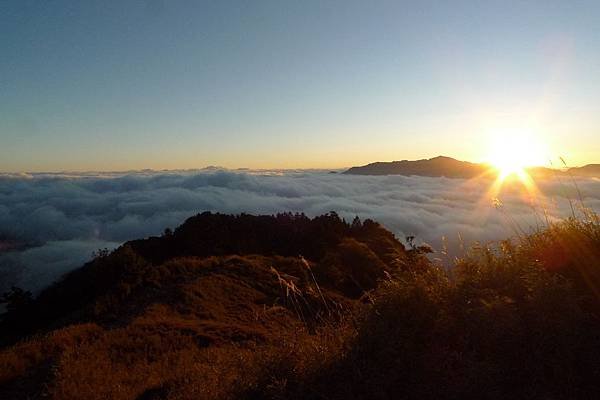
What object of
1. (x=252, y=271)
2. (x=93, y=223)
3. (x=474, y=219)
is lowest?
(x=93, y=223)

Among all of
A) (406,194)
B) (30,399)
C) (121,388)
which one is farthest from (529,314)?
(406,194)

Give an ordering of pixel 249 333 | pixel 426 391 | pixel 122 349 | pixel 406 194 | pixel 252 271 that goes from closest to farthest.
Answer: pixel 426 391, pixel 122 349, pixel 249 333, pixel 252 271, pixel 406 194

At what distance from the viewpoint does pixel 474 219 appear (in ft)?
377

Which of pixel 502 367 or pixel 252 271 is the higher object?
pixel 502 367

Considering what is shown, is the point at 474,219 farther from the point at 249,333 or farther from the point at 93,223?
the point at 93,223

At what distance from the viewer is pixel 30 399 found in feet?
23.1

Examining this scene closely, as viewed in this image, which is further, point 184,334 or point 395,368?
point 184,334

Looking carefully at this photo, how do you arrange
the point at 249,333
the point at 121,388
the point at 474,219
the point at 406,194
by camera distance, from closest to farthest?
1. the point at 121,388
2. the point at 249,333
3. the point at 474,219
4. the point at 406,194

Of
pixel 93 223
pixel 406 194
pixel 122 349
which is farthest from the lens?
pixel 93 223

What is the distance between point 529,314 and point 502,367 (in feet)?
2.23

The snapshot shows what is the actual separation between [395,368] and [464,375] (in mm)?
594

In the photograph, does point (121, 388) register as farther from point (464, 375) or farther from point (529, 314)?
point (529, 314)

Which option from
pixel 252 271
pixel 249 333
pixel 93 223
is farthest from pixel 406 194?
pixel 249 333

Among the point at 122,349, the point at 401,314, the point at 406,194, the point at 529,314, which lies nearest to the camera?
the point at 529,314
